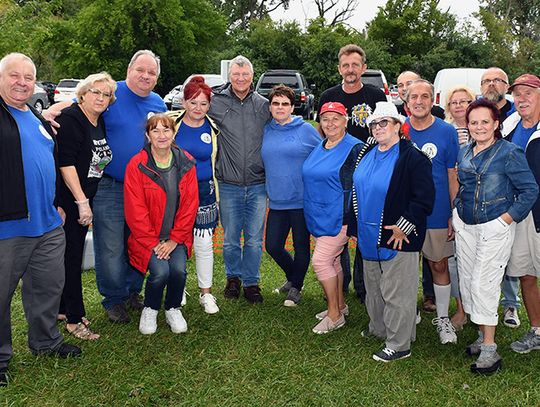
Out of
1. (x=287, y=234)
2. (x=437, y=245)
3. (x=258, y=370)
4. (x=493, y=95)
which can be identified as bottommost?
(x=258, y=370)

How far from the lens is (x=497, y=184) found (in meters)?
3.95

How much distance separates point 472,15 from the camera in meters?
35.8

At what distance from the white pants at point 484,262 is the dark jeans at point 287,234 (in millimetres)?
1511

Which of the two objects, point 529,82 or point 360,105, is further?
point 360,105

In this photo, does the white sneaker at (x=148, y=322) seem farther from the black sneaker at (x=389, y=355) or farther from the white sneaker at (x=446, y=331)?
the white sneaker at (x=446, y=331)

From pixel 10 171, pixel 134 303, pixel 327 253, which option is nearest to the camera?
pixel 10 171

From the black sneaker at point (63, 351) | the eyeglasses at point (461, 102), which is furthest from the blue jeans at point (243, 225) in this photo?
the eyeglasses at point (461, 102)

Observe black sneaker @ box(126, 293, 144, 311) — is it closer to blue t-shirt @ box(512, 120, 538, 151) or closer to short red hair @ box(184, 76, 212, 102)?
short red hair @ box(184, 76, 212, 102)

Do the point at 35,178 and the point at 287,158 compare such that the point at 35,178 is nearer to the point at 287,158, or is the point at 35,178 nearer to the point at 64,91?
the point at 287,158

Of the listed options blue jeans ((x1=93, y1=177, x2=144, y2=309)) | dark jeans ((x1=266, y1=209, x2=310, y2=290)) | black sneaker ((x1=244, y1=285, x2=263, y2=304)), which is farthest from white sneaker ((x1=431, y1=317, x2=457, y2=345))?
blue jeans ((x1=93, y1=177, x2=144, y2=309))

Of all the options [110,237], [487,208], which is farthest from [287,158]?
[487,208]

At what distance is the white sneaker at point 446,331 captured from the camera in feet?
15.2

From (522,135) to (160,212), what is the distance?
292cm

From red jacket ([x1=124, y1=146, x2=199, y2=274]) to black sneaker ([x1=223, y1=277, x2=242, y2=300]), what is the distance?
102 centimetres
